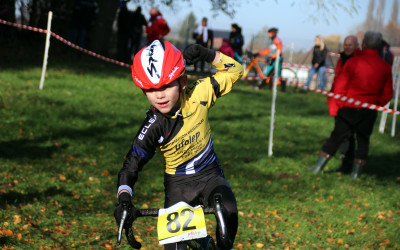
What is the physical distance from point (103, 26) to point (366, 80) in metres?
15.2

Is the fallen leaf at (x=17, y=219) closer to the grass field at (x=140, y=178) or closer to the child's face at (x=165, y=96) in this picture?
the grass field at (x=140, y=178)

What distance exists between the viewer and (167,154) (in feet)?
12.1

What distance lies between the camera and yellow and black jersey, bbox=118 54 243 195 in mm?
3379

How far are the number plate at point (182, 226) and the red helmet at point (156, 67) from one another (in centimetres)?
89

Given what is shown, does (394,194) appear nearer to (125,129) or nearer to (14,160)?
(125,129)

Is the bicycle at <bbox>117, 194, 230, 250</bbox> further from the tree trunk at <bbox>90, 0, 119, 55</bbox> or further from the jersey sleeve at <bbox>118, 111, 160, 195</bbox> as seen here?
the tree trunk at <bbox>90, 0, 119, 55</bbox>

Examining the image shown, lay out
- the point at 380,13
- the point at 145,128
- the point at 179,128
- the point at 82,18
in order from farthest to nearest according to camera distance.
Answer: the point at 380,13 < the point at 82,18 < the point at 179,128 < the point at 145,128

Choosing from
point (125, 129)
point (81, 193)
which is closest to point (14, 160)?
point (81, 193)

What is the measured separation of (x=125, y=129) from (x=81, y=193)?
3454 mm

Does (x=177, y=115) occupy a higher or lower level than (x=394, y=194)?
higher

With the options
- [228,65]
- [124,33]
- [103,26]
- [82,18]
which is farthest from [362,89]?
[103,26]

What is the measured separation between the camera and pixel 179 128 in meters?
3.57

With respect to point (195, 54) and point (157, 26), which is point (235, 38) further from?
point (195, 54)

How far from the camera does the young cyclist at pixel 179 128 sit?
126 inches
